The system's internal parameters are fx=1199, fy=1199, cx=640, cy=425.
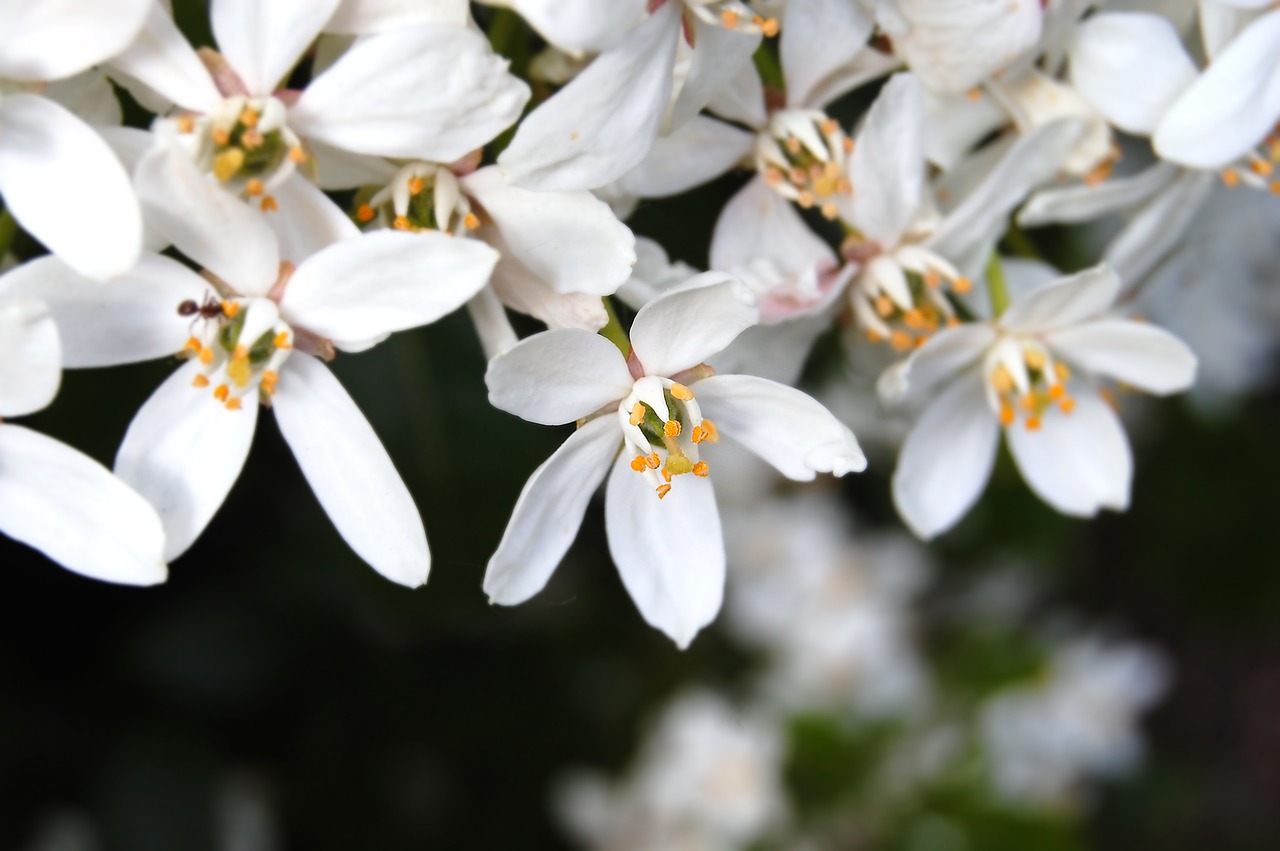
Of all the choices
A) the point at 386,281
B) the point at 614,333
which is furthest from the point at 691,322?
the point at 386,281

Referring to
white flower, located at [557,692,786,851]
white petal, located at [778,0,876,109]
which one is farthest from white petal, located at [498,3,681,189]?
white flower, located at [557,692,786,851]

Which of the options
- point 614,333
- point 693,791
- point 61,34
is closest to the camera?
point 61,34

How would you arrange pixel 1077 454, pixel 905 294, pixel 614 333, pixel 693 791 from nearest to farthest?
pixel 614 333, pixel 905 294, pixel 1077 454, pixel 693 791

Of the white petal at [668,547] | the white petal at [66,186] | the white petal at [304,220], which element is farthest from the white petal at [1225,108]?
the white petal at [66,186]

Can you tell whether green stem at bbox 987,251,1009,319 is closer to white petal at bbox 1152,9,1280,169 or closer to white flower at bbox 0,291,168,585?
white petal at bbox 1152,9,1280,169

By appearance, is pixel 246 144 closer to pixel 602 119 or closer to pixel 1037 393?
pixel 602 119
